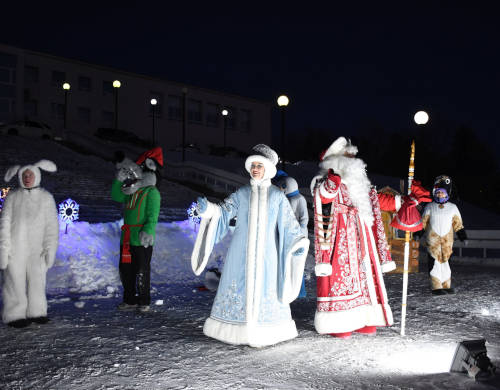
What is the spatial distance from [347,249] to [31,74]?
3815 centimetres

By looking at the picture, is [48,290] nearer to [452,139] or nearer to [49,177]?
[49,177]

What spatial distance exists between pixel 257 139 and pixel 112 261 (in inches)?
1726

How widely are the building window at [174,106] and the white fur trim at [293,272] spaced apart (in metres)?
42.0

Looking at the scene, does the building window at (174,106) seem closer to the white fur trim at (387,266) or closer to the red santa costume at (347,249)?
the red santa costume at (347,249)

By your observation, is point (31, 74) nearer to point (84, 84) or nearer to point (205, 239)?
point (84, 84)

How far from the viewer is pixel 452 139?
185ft

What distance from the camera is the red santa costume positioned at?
18.1ft

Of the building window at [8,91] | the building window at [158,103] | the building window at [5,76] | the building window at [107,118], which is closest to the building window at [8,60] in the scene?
the building window at [5,76]

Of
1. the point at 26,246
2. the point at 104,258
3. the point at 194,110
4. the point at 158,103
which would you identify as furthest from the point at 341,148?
the point at 194,110

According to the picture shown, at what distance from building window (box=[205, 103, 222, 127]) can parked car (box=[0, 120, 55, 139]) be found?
790 inches

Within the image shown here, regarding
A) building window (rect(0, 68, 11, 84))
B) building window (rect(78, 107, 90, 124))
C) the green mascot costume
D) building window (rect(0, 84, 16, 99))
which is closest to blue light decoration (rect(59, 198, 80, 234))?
the green mascot costume

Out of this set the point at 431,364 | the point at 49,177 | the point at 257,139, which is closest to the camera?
the point at 431,364

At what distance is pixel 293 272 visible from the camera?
5324 mm

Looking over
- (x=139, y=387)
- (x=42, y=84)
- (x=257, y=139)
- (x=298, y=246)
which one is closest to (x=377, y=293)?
(x=298, y=246)
